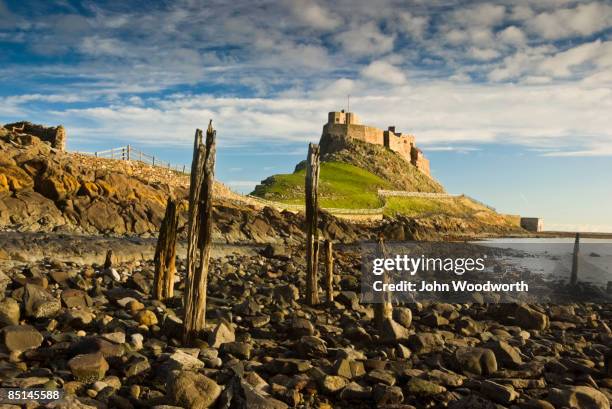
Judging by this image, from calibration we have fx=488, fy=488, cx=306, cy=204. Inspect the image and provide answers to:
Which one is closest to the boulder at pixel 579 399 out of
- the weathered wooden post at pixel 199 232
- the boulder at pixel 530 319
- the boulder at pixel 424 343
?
the boulder at pixel 424 343

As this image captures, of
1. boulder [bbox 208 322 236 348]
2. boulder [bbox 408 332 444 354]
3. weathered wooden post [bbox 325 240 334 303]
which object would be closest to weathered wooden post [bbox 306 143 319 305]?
weathered wooden post [bbox 325 240 334 303]

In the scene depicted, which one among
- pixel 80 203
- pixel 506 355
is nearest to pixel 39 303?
pixel 506 355

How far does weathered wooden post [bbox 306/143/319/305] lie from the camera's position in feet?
52.5

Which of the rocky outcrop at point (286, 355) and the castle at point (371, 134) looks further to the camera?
the castle at point (371, 134)

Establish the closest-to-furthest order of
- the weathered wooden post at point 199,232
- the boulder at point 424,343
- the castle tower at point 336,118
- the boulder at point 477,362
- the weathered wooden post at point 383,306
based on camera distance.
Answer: the boulder at point 477,362 < the weathered wooden post at point 199,232 < the boulder at point 424,343 < the weathered wooden post at point 383,306 < the castle tower at point 336,118

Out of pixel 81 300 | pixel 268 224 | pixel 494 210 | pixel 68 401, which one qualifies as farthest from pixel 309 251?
pixel 494 210

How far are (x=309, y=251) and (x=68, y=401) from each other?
1029cm

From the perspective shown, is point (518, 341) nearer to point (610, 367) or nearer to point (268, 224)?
point (610, 367)

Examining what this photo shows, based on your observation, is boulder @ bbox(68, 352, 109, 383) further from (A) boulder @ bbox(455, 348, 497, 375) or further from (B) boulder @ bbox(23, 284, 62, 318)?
(A) boulder @ bbox(455, 348, 497, 375)

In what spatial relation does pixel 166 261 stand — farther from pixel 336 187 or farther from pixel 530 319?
pixel 336 187

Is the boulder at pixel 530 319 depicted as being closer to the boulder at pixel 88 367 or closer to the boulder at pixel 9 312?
the boulder at pixel 88 367

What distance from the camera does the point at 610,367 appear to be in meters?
10.2

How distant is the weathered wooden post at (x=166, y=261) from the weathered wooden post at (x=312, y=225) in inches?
172

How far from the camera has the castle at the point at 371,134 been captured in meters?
135
